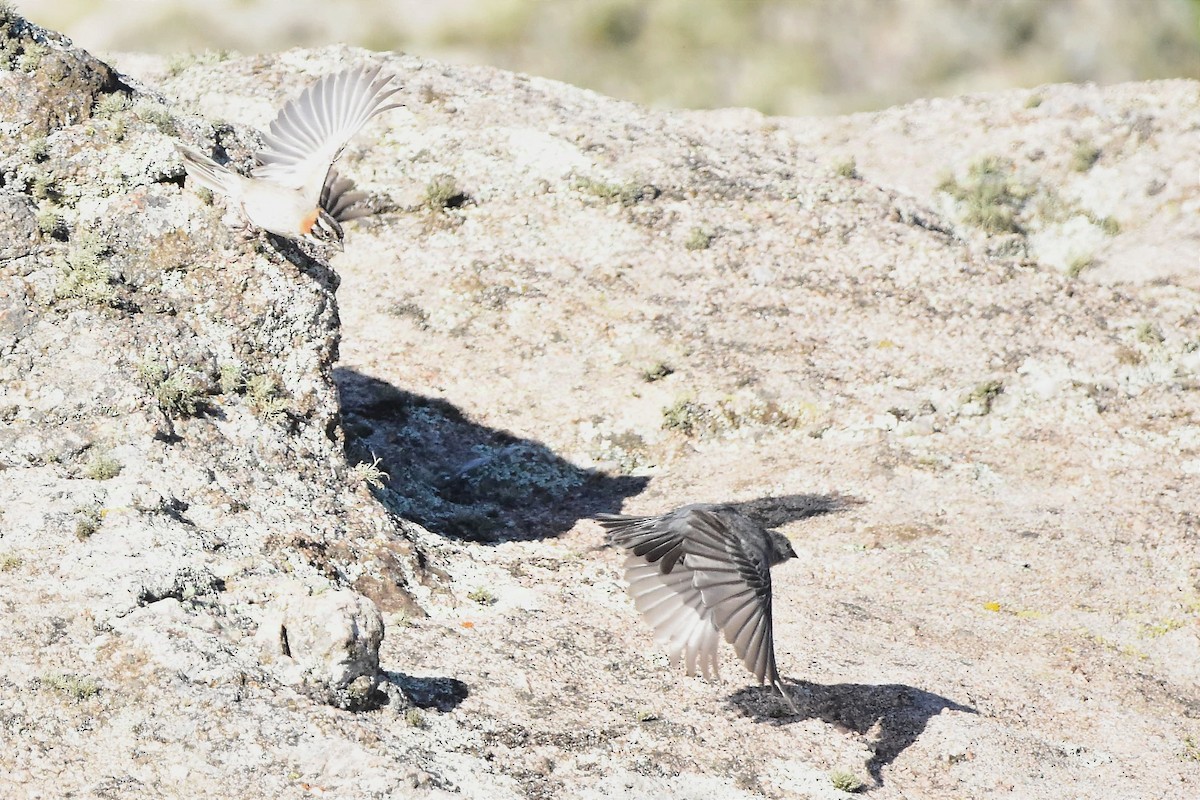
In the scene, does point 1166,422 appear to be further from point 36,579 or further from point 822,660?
point 36,579

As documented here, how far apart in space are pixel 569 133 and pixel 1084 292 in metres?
6.76

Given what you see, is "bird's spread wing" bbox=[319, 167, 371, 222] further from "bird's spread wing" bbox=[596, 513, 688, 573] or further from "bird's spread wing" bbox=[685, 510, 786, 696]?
Result: "bird's spread wing" bbox=[685, 510, 786, 696]

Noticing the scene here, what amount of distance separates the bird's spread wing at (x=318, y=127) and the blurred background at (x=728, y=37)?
96.3ft

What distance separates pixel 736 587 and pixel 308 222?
3.74 metres

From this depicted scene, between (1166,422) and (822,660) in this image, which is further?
(1166,422)

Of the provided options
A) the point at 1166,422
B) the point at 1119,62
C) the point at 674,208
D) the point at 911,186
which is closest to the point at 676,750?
the point at 1166,422

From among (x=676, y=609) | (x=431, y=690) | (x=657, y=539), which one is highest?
(x=657, y=539)

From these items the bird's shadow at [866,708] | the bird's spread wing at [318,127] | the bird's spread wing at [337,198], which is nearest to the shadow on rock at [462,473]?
the bird's spread wing at [337,198]

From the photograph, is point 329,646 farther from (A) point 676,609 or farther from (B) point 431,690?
(A) point 676,609

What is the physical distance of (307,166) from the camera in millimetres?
9219

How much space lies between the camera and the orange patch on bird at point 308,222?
30.2 ft

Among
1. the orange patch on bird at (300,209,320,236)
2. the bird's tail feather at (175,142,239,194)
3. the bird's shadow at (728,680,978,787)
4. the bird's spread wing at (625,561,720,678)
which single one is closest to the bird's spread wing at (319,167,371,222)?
the orange patch on bird at (300,209,320,236)

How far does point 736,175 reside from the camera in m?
17.8

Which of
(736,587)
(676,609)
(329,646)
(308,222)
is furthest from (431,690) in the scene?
(308,222)
